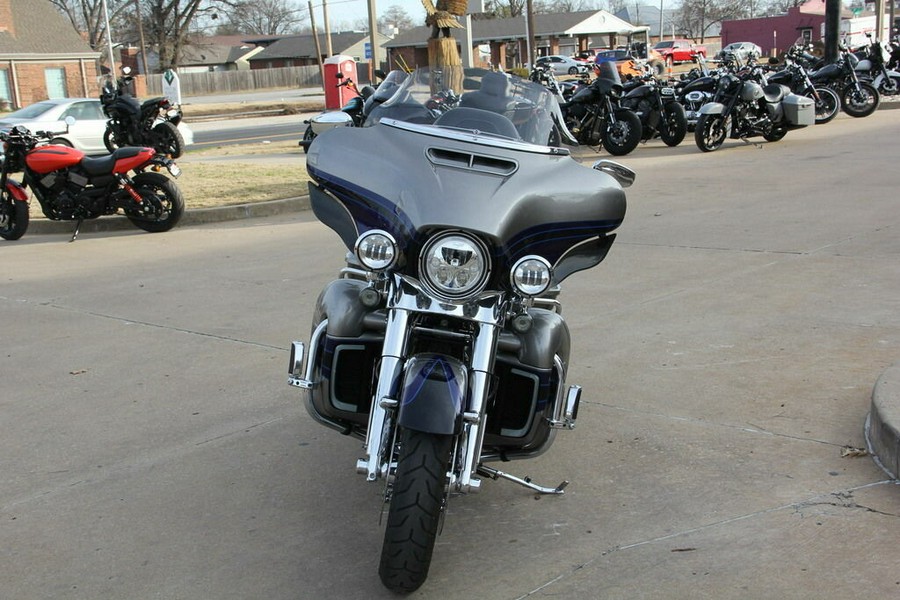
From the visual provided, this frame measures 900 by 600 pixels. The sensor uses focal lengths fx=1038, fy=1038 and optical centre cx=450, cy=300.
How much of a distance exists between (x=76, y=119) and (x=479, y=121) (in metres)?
19.4

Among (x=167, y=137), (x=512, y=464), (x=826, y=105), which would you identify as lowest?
(x=512, y=464)

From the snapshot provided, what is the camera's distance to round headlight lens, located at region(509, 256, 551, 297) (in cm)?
337

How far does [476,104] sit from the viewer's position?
4.29 m

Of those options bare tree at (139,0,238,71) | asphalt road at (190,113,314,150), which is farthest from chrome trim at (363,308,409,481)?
bare tree at (139,0,238,71)

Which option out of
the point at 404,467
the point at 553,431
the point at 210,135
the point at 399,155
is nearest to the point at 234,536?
the point at 404,467

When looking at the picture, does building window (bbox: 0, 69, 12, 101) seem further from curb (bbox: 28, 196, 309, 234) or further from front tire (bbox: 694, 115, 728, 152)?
curb (bbox: 28, 196, 309, 234)

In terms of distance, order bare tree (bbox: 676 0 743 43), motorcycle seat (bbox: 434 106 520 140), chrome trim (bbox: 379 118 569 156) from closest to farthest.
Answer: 1. chrome trim (bbox: 379 118 569 156)
2. motorcycle seat (bbox: 434 106 520 140)
3. bare tree (bbox: 676 0 743 43)

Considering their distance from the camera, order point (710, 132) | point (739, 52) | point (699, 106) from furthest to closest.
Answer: point (739, 52) < point (699, 106) < point (710, 132)

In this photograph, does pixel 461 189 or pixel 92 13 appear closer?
pixel 461 189

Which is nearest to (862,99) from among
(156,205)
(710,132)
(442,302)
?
(710,132)

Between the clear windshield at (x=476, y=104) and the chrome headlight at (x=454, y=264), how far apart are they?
732 millimetres

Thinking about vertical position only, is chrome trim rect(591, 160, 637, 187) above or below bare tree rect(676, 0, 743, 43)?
below

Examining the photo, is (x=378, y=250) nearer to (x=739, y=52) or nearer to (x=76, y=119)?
(x=76, y=119)

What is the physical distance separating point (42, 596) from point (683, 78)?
749 inches
